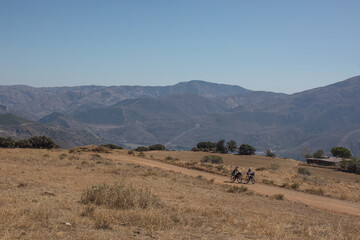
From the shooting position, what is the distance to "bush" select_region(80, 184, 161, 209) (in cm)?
1335

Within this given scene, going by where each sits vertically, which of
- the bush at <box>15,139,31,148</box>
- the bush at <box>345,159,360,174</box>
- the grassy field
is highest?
the grassy field

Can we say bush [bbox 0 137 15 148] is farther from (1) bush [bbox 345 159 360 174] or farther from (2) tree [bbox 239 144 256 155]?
(1) bush [bbox 345 159 360 174]

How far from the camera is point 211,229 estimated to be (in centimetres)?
1106

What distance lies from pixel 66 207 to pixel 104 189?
1969 millimetres

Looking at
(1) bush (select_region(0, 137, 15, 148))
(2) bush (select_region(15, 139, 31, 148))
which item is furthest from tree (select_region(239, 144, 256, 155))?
(1) bush (select_region(0, 137, 15, 148))

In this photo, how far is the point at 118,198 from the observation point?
13531mm

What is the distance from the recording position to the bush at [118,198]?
43.8ft

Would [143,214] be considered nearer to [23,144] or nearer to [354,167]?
[23,144]

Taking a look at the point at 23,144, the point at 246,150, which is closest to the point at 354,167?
the point at 246,150

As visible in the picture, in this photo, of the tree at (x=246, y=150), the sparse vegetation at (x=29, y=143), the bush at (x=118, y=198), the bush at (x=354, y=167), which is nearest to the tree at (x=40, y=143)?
the sparse vegetation at (x=29, y=143)

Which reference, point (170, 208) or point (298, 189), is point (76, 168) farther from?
point (298, 189)

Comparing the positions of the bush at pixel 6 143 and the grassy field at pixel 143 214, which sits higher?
the grassy field at pixel 143 214

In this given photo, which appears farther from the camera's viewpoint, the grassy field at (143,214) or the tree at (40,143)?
the tree at (40,143)

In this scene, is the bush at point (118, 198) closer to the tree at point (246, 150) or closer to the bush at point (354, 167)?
the bush at point (354, 167)
